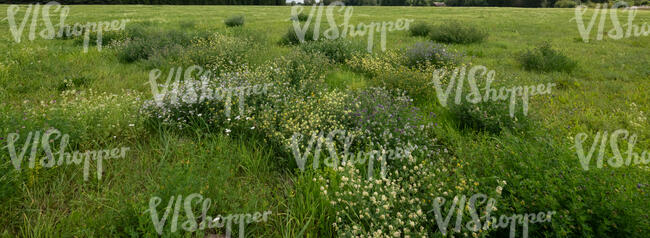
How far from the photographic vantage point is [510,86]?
15.4 feet

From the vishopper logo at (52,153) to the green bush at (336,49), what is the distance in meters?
5.45

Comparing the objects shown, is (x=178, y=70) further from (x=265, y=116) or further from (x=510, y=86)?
(x=510, y=86)

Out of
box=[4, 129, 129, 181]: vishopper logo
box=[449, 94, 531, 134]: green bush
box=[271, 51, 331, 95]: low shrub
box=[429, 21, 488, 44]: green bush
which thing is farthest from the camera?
box=[429, 21, 488, 44]: green bush

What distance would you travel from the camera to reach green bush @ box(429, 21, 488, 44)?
10664 millimetres

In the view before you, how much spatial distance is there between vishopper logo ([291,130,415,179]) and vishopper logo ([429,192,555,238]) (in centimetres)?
79

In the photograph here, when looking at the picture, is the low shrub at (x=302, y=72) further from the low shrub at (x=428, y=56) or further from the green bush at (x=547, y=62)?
the green bush at (x=547, y=62)

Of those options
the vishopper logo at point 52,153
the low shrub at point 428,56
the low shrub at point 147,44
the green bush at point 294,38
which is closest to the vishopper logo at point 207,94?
the vishopper logo at point 52,153

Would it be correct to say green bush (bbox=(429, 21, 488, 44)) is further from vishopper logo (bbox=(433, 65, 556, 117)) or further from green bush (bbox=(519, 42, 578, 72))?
vishopper logo (bbox=(433, 65, 556, 117))

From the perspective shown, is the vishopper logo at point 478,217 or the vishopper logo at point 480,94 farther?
the vishopper logo at point 480,94

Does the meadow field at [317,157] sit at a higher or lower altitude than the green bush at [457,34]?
lower

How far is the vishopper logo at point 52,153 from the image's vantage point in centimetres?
292

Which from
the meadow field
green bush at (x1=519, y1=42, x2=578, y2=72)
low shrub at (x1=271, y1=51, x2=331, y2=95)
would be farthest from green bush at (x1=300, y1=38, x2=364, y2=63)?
green bush at (x1=519, y1=42, x2=578, y2=72)

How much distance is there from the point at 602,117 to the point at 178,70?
7.96m

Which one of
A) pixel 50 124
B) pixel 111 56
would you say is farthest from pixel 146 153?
pixel 111 56
